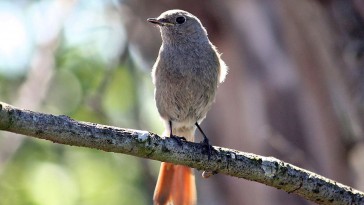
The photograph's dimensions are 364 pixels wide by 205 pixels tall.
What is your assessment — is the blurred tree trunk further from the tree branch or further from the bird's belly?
the tree branch

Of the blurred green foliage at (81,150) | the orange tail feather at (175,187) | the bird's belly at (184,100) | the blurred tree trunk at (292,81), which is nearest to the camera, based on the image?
the orange tail feather at (175,187)

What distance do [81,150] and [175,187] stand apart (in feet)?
16.1

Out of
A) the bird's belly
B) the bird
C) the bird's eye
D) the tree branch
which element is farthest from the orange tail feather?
the bird's eye

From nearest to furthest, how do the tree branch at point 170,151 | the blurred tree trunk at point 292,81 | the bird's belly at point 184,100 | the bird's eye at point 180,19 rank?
the tree branch at point 170,151 → the bird's belly at point 184,100 → the bird's eye at point 180,19 → the blurred tree trunk at point 292,81

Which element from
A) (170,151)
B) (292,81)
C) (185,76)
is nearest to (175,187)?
(185,76)

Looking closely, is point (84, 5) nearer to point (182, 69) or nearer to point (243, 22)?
point (243, 22)

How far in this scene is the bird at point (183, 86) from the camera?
187 inches

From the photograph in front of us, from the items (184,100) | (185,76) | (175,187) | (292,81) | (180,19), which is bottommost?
(175,187)

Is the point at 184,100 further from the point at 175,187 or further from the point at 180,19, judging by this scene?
the point at 180,19

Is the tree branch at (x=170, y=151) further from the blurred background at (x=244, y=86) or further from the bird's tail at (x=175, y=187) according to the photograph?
the blurred background at (x=244, y=86)

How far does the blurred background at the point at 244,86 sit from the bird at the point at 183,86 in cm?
140

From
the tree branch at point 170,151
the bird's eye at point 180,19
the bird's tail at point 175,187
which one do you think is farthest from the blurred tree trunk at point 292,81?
the tree branch at point 170,151

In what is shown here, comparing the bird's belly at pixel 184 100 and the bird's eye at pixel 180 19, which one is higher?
the bird's eye at pixel 180 19

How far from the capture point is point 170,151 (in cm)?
334
